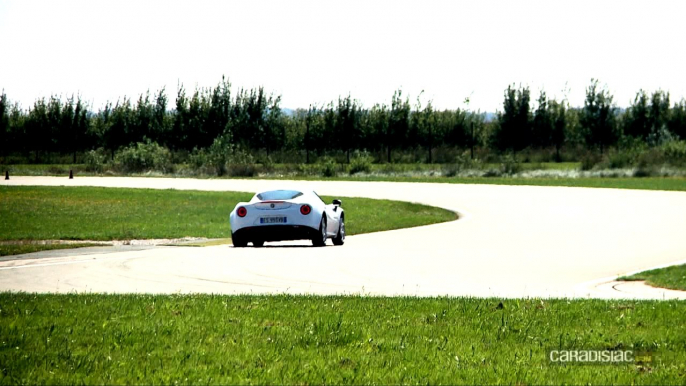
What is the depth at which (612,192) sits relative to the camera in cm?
4256

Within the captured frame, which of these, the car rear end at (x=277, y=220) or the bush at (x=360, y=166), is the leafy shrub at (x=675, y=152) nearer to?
the bush at (x=360, y=166)

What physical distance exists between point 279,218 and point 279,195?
633 mm

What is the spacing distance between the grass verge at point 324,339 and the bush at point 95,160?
61450 millimetres

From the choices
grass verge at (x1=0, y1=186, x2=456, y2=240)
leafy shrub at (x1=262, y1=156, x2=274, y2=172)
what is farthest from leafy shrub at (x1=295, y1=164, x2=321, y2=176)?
grass verge at (x1=0, y1=186, x2=456, y2=240)

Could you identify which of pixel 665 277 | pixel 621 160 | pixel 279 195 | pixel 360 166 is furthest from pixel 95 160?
pixel 665 277

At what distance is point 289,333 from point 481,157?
6406 cm

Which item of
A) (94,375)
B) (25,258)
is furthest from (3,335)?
(25,258)

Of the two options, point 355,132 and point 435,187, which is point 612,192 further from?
point 355,132

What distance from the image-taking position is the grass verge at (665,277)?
1594cm

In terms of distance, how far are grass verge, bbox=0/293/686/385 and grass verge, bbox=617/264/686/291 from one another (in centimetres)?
324

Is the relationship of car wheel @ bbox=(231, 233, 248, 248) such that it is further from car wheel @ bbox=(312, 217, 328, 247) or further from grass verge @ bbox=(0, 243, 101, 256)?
grass verge @ bbox=(0, 243, 101, 256)

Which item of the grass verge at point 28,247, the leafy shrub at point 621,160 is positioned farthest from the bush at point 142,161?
the grass verge at point 28,247

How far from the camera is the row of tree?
77125mm

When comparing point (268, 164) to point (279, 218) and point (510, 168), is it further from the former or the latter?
point (279, 218)
